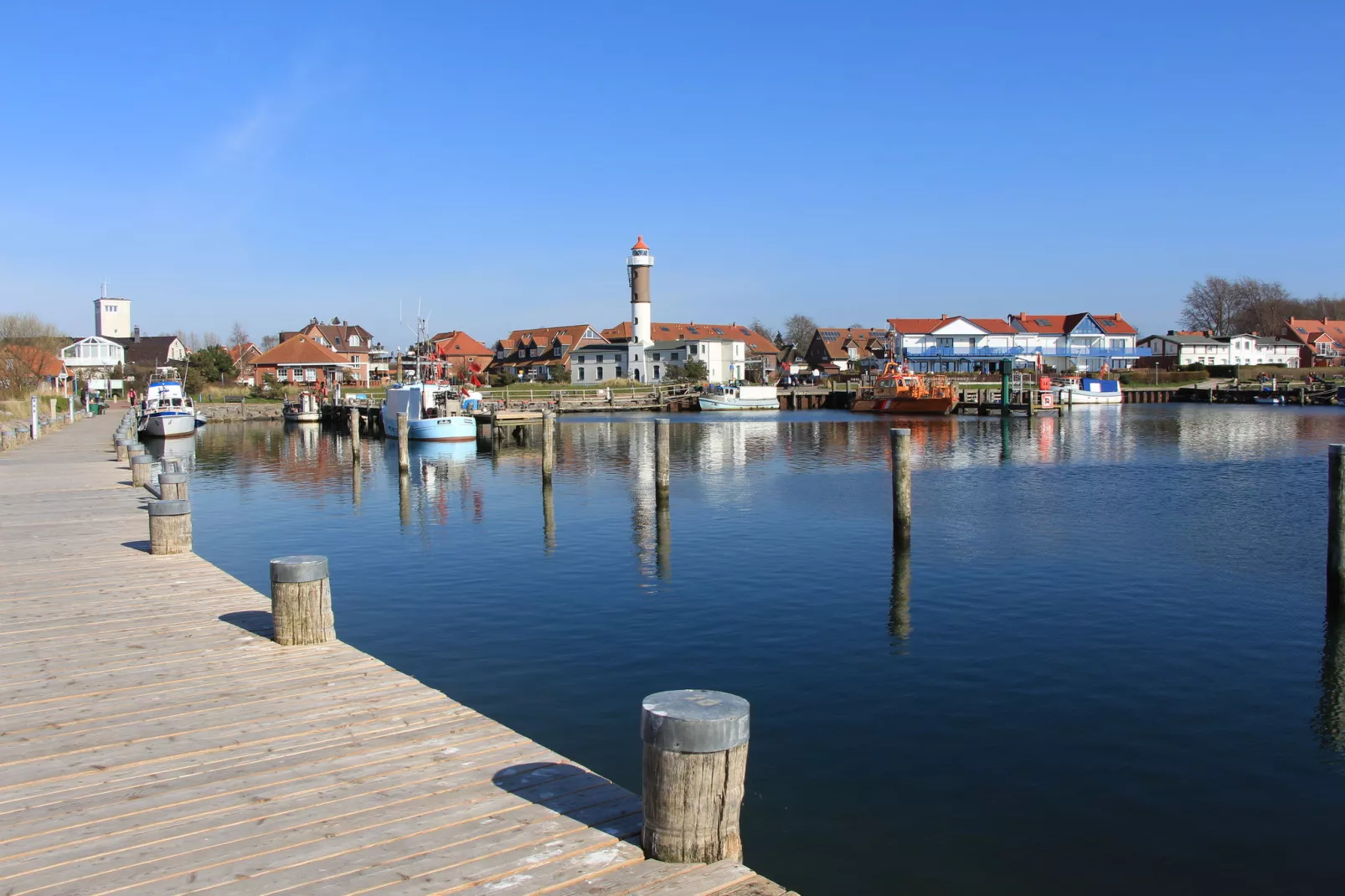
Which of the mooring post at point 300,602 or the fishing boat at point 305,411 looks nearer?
the mooring post at point 300,602

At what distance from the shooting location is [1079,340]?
125 metres

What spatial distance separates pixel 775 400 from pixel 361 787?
8536cm

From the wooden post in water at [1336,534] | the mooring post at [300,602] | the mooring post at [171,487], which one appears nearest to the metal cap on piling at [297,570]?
the mooring post at [300,602]

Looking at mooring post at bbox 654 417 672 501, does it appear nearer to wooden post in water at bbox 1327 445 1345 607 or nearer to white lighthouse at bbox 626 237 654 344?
wooden post in water at bbox 1327 445 1345 607

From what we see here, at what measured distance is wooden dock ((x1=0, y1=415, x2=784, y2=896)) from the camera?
222 inches


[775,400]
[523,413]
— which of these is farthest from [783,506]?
[775,400]

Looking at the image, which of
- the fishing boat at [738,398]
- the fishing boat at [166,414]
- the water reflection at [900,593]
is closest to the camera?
the water reflection at [900,593]

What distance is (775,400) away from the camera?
91.2 m

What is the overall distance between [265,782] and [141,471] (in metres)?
22.0

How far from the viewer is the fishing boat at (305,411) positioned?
3071 inches

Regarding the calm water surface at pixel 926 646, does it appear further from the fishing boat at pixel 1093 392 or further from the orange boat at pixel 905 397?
the fishing boat at pixel 1093 392

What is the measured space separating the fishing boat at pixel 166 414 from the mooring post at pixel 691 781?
62.1 meters

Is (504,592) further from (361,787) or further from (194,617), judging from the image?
(361,787)

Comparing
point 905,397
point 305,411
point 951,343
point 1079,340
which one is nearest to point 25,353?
point 305,411
